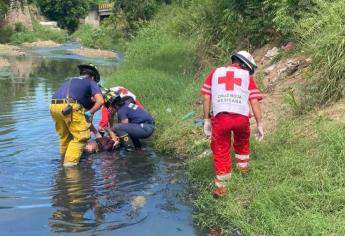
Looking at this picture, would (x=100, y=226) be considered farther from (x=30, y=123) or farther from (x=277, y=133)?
(x=30, y=123)

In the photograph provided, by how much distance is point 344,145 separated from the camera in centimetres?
602

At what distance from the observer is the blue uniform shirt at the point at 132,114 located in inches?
386

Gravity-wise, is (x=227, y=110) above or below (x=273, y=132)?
above

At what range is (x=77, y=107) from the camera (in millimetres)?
8609

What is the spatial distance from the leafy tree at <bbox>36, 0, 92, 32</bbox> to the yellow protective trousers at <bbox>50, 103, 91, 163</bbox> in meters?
71.2

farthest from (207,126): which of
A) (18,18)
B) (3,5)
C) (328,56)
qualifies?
(18,18)

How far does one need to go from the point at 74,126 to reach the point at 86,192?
5.56 feet

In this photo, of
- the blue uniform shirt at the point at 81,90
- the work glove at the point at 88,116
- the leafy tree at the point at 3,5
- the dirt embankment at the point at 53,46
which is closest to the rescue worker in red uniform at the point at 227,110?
the blue uniform shirt at the point at 81,90

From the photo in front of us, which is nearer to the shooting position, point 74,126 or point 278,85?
point 74,126

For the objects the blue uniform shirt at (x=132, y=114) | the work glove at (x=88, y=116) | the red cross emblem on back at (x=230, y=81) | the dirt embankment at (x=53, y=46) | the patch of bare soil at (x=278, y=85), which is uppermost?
the red cross emblem on back at (x=230, y=81)

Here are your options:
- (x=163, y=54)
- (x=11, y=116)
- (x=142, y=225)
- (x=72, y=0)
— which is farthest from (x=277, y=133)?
(x=72, y=0)

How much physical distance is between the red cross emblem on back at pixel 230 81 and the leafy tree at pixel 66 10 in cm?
7372

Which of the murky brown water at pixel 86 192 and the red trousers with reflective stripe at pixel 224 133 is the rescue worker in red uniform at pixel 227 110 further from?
the murky brown water at pixel 86 192

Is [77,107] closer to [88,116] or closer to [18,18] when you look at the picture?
[88,116]
